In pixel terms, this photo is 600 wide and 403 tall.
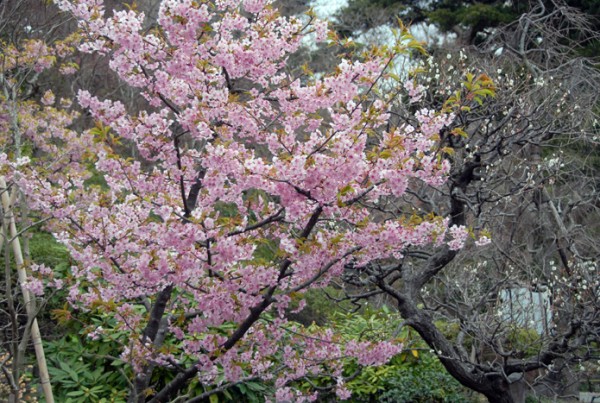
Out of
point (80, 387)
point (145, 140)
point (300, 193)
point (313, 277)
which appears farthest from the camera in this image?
point (80, 387)

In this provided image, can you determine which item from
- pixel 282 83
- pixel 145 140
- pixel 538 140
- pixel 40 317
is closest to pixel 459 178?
pixel 538 140

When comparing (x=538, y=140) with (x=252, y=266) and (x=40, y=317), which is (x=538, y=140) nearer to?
(x=252, y=266)

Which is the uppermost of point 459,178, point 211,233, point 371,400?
point 459,178

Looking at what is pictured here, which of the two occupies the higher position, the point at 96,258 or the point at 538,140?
the point at 538,140

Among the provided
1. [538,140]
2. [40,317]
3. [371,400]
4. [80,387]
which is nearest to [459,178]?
[538,140]

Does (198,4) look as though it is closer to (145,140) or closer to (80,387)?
(145,140)

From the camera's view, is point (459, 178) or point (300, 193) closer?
point (300, 193)

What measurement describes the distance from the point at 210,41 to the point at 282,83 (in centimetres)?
66

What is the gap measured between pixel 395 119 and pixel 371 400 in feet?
8.94

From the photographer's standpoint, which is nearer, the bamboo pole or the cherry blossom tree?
the cherry blossom tree

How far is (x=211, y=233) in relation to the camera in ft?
8.76

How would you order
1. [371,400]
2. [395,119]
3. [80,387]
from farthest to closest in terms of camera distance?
1. [395,119]
2. [371,400]
3. [80,387]

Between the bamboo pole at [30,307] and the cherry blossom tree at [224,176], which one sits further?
Answer: the bamboo pole at [30,307]

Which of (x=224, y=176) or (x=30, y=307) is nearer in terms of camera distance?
(x=224, y=176)
